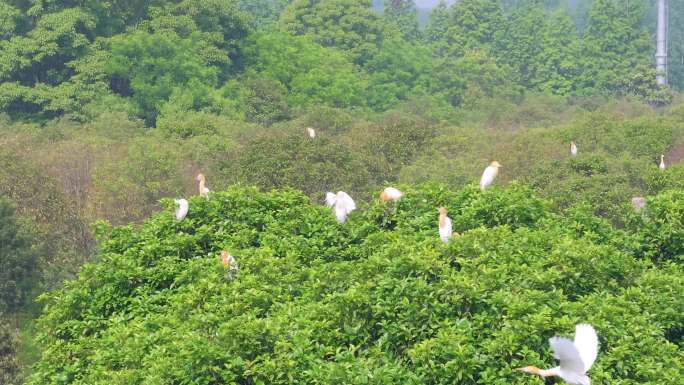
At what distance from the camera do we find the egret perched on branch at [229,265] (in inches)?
353

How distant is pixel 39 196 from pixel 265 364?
13.8 m

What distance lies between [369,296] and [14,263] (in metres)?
10.9

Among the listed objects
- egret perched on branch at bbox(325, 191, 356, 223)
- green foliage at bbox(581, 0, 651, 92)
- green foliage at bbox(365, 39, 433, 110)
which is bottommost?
green foliage at bbox(581, 0, 651, 92)

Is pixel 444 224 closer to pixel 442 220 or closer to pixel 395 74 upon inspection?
pixel 442 220

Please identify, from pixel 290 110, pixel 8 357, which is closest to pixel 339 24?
pixel 290 110

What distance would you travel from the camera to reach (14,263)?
17469 mm

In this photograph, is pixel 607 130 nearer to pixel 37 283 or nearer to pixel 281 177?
pixel 281 177

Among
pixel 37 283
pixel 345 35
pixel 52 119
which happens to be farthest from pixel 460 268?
pixel 345 35

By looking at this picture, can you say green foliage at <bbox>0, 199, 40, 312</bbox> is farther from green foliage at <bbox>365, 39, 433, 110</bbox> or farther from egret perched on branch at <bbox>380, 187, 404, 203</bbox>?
green foliage at <bbox>365, 39, 433, 110</bbox>

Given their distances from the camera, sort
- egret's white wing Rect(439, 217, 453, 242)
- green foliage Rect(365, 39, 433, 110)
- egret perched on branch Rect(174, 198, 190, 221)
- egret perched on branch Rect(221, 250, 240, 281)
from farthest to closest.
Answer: green foliage Rect(365, 39, 433, 110)
egret perched on branch Rect(174, 198, 190, 221)
egret's white wing Rect(439, 217, 453, 242)
egret perched on branch Rect(221, 250, 240, 281)

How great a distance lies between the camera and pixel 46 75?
38969 mm

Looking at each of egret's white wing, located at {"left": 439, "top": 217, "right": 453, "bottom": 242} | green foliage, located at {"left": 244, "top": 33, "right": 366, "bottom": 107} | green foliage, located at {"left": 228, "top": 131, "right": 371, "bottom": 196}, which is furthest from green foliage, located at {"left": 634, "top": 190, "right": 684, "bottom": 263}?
green foliage, located at {"left": 244, "top": 33, "right": 366, "bottom": 107}

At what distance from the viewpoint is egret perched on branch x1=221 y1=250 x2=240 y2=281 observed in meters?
8.98

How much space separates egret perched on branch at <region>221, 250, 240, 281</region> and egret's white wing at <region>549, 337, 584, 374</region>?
117 inches
